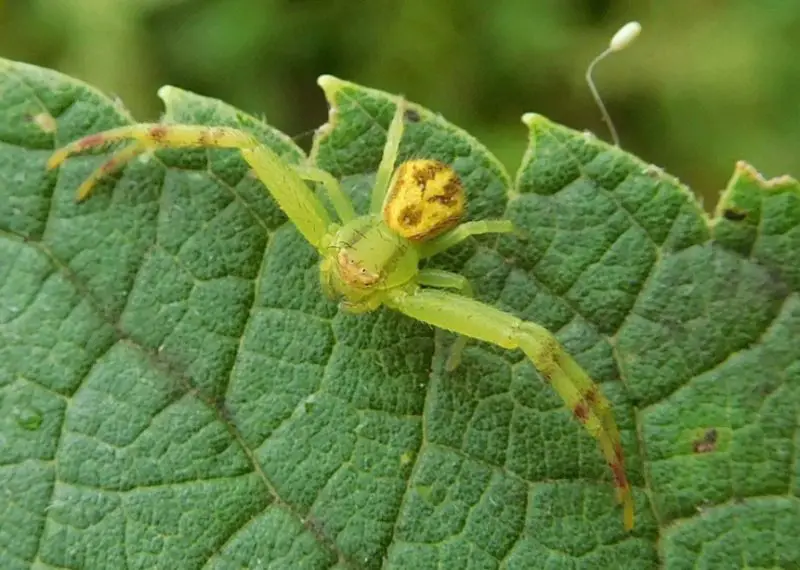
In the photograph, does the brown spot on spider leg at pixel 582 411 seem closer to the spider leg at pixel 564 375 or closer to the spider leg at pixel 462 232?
the spider leg at pixel 564 375

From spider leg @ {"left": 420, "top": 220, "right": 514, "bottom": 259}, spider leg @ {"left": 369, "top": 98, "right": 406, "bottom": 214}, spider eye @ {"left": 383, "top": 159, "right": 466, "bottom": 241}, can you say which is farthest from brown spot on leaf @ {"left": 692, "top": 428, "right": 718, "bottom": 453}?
spider leg @ {"left": 369, "top": 98, "right": 406, "bottom": 214}

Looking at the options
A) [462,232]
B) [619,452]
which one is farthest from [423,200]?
[619,452]

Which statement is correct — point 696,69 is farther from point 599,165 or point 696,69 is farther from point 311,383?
point 311,383

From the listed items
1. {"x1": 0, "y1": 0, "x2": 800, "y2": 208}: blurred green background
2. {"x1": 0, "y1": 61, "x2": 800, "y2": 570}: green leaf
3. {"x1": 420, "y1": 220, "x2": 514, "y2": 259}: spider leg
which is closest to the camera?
{"x1": 0, "y1": 61, "x2": 800, "y2": 570}: green leaf

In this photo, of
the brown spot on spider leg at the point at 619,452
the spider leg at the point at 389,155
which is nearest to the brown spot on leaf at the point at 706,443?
the brown spot on spider leg at the point at 619,452

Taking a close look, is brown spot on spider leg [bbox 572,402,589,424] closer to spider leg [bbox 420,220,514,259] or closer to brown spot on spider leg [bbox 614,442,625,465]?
brown spot on spider leg [bbox 614,442,625,465]

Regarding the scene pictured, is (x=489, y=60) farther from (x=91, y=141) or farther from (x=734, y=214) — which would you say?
(x=91, y=141)
